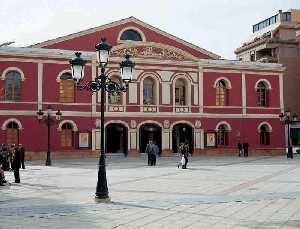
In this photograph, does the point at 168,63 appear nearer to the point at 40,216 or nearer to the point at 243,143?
the point at 243,143

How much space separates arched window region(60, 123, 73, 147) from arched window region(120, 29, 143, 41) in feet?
27.4

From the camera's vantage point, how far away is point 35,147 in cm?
3488

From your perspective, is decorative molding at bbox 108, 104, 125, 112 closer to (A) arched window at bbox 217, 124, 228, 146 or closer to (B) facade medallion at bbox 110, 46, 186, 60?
(B) facade medallion at bbox 110, 46, 186, 60

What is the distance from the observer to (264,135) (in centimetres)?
4231

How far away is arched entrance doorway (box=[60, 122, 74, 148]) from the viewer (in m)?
35.8

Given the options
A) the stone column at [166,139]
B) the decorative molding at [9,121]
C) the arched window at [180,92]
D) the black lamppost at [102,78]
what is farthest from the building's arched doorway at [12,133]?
the black lamppost at [102,78]

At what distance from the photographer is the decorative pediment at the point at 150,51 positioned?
37.5 m

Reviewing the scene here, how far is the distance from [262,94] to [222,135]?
5.50 meters

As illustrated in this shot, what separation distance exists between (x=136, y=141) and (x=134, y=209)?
26103mm

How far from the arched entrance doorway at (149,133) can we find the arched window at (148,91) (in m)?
1.84

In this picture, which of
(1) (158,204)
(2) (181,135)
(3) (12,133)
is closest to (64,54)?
(3) (12,133)

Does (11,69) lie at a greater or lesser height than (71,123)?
greater

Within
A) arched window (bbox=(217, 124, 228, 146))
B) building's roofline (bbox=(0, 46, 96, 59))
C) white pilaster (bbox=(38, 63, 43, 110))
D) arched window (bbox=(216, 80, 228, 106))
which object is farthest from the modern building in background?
white pilaster (bbox=(38, 63, 43, 110))

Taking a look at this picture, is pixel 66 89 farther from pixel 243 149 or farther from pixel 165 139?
pixel 243 149
